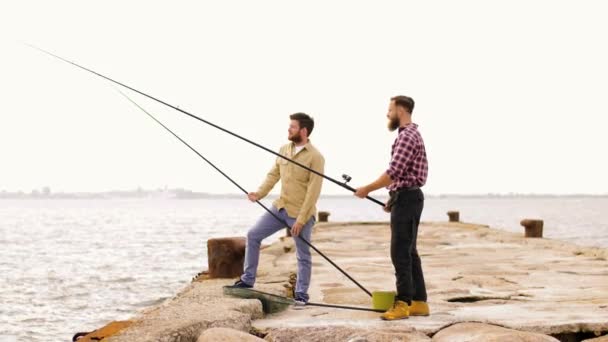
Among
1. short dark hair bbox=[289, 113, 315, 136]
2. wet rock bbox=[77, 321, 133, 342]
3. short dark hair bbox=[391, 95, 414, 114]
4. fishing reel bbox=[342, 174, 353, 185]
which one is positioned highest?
short dark hair bbox=[391, 95, 414, 114]

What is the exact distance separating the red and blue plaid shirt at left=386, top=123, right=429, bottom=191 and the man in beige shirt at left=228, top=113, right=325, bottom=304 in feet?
2.74

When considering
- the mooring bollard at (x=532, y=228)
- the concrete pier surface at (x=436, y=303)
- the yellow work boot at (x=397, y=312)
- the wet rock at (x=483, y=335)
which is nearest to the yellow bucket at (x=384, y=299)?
the concrete pier surface at (x=436, y=303)

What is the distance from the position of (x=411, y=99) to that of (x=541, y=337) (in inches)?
73.5

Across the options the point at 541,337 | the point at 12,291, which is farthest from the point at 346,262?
the point at 12,291

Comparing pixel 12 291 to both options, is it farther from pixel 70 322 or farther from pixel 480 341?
pixel 480 341

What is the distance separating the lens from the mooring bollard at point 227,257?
7090 millimetres

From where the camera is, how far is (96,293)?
17578mm

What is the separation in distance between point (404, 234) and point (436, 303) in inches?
48.9

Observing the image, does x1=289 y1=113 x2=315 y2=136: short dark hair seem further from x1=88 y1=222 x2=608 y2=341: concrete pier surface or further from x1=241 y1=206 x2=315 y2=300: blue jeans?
x1=88 y1=222 x2=608 y2=341: concrete pier surface

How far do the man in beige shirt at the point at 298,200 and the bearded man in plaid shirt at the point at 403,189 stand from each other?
0.74m

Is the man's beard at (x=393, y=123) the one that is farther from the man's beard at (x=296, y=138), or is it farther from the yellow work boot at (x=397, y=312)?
the yellow work boot at (x=397, y=312)

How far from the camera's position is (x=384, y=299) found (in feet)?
17.2

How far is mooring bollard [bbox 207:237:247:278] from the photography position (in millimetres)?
7090

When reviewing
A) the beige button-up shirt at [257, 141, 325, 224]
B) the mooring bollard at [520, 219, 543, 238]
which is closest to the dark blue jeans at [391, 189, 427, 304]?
the beige button-up shirt at [257, 141, 325, 224]
